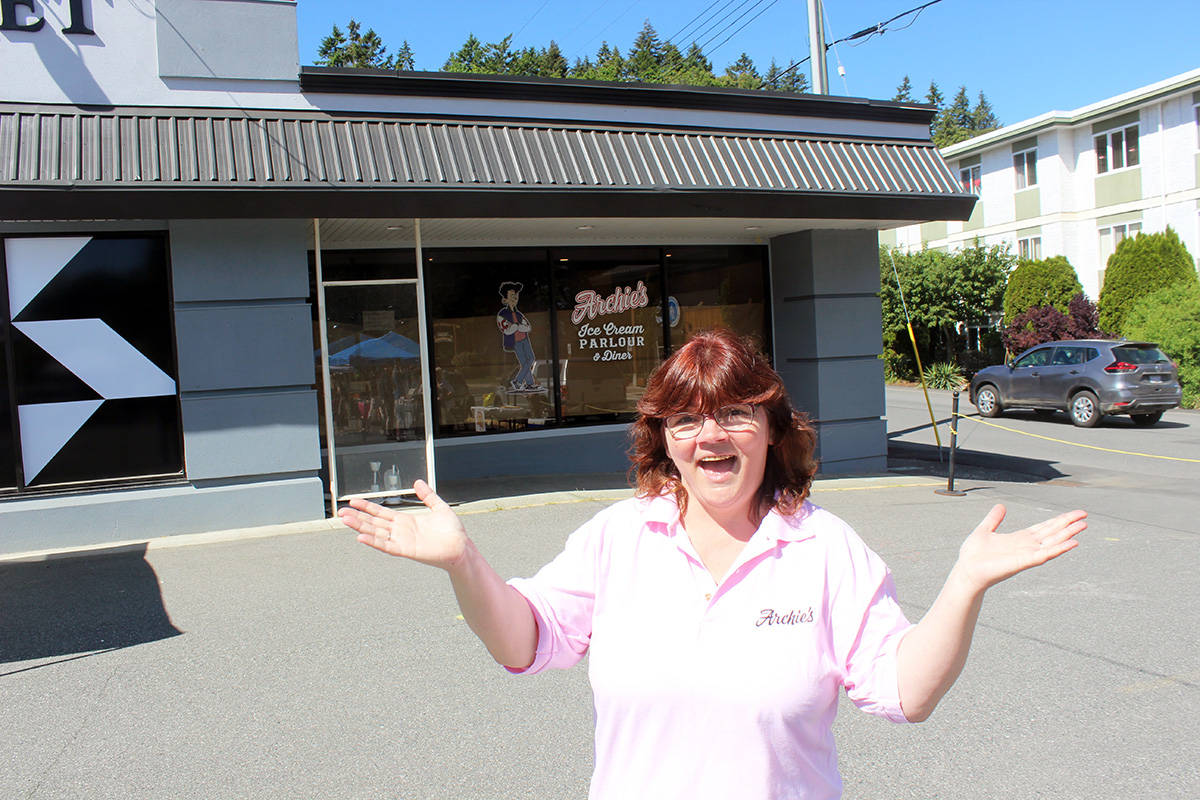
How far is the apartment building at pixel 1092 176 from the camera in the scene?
28.0 metres

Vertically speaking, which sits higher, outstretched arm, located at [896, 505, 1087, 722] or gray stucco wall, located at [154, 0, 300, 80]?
gray stucco wall, located at [154, 0, 300, 80]

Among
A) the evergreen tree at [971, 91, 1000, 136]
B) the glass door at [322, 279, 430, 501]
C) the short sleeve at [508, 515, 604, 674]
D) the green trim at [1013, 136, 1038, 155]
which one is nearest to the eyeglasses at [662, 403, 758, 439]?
the short sleeve at [508, 515, 604, 674]

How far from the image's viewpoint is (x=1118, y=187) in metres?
30.4

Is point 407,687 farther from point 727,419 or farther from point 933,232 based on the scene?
point 933,232

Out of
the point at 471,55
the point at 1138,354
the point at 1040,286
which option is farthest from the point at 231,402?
the point at 471,55

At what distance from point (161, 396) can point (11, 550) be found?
1915 mm

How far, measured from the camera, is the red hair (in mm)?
2408

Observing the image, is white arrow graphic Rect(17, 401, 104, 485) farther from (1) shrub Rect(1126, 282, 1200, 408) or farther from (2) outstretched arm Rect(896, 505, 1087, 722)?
(1) shrub Rect(1126, 282, 1200, 408)

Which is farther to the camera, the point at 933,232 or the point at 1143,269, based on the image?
the point at 933,232

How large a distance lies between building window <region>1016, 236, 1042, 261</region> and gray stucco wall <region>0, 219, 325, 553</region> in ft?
97.9

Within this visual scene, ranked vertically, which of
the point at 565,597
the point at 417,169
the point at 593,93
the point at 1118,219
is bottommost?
the point at 565,597

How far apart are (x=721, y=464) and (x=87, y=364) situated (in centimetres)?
862

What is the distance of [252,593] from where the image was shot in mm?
7164

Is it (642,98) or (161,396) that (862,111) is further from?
(161,396)
